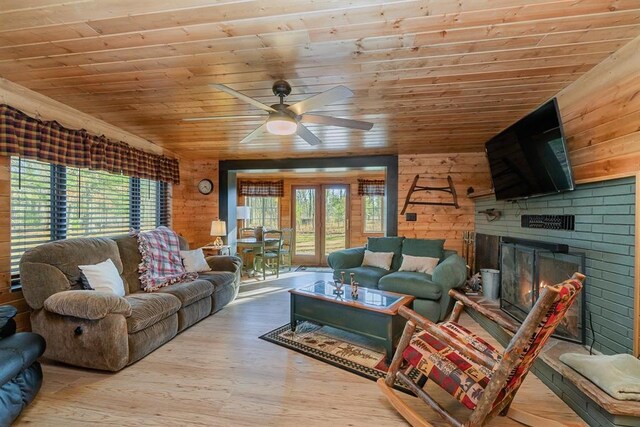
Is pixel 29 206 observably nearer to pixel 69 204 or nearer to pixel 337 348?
pixel 69 204

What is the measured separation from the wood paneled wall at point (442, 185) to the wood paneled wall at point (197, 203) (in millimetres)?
3246

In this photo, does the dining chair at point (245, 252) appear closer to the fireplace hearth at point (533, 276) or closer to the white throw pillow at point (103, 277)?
the white throw pillow at point (103, 277)

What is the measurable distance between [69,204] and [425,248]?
13.9 ft

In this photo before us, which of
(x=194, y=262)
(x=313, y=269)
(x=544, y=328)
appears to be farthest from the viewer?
(x=313, y=269)

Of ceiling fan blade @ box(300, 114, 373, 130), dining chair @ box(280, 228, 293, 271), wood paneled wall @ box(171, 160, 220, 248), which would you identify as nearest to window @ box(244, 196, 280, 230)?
dining chair @ box(280, 228, 293, 271)

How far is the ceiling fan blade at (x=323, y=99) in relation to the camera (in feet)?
6.44

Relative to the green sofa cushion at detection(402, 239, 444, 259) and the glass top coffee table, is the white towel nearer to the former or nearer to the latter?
the glass top coffee table

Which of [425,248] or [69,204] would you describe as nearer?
[69,204]

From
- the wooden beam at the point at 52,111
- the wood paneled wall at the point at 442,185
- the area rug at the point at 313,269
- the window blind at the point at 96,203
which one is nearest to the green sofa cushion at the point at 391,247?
the wood paneled wall at the point at 442,185

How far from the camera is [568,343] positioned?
7.39ft

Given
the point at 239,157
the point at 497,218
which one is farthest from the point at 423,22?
the point at 239,157

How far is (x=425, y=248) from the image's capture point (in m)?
4.15

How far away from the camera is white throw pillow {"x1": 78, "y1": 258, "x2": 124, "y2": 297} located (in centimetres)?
268

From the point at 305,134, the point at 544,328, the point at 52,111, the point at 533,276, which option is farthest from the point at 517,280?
the point at 52,111
